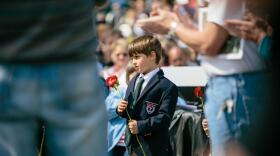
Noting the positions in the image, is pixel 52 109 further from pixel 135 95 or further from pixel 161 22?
pixel 135 95

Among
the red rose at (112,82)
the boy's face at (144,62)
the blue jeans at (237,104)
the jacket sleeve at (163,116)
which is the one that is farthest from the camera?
the red rose at (112,82)

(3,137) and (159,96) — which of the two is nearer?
(3,137)

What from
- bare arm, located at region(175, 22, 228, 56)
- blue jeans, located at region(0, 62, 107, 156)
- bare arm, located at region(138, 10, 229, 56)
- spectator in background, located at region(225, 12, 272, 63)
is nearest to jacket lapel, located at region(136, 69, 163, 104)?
bare arm, located at region(138, 10, 229, 56)

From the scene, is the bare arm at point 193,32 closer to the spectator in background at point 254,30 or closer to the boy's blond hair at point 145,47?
the spectator in background at point 254,30

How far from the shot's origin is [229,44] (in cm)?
305

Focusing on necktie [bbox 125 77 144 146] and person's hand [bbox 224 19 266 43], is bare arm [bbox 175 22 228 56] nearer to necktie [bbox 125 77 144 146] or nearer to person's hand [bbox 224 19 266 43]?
person's hand [bbox 224 19 266 43]

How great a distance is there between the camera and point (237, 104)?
297 cm

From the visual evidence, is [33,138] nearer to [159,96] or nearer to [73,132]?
[73,132]

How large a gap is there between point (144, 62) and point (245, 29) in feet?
9.50

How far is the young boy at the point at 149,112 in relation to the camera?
18.2 feet

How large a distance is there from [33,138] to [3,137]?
10 centimetres

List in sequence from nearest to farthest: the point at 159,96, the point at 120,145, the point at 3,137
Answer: the point at 3,137
the point at 159,96
the point at 120,145

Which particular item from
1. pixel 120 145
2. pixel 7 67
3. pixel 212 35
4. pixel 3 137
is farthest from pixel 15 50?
pixel 120 145

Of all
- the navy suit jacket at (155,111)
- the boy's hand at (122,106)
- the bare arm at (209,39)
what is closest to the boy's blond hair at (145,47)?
the navy suit jacket at (155,111)
